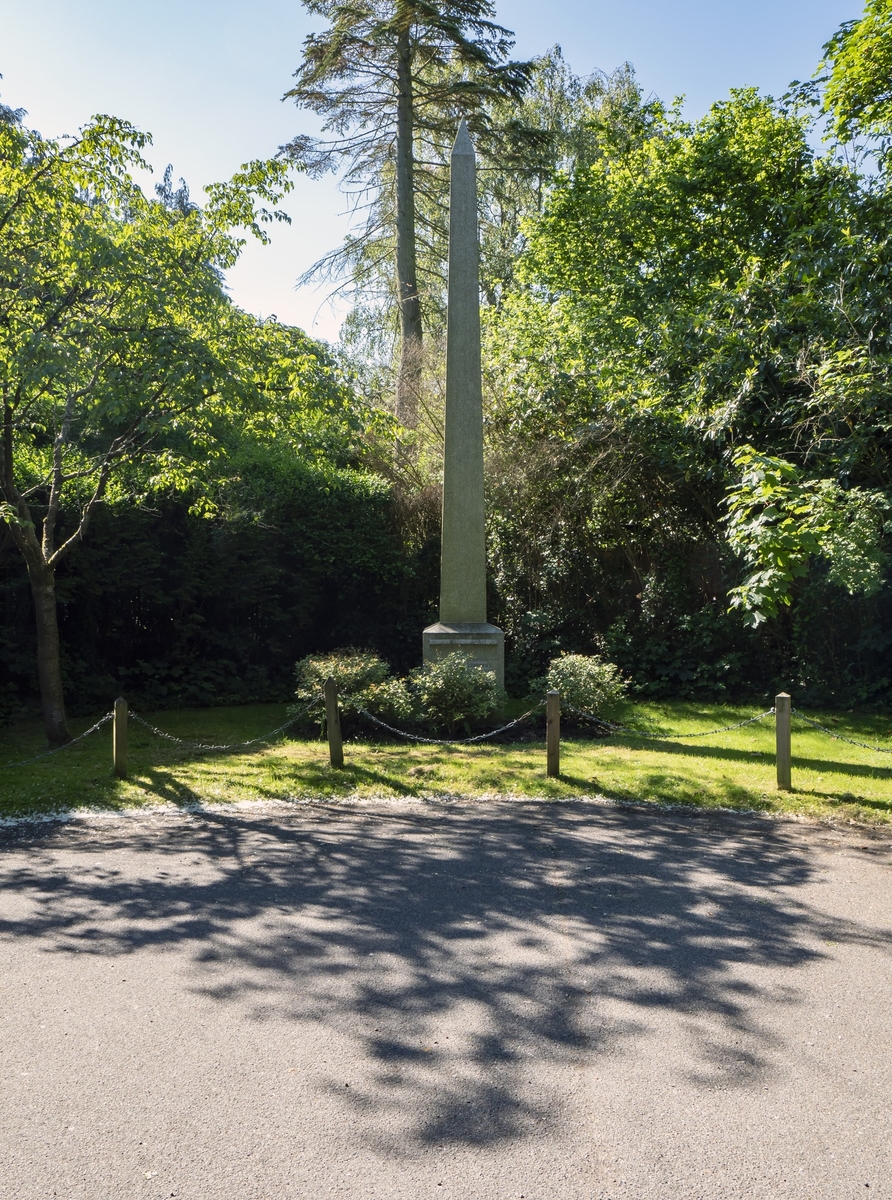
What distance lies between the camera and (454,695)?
38.5 ft

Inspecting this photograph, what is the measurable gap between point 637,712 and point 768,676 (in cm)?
243

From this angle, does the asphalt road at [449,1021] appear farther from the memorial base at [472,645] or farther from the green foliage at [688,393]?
the green foliage at [688,393]

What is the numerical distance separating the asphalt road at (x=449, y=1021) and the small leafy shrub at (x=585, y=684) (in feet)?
15.5

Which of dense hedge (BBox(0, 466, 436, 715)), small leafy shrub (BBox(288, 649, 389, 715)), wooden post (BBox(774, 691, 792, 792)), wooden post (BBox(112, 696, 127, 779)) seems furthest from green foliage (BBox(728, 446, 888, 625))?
dense hedge (BBox(0, 466, 436, 715))

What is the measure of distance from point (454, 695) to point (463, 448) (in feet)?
11.8

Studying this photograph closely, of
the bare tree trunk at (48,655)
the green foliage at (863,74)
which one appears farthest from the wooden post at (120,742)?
the green foliage at (863,74)

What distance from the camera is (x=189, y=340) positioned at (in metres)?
9.41

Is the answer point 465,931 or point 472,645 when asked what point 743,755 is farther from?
point 465,931

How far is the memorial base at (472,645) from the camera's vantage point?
13.0 meters

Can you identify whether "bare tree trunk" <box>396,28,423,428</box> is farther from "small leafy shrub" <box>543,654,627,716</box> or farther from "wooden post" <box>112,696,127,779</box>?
"wooden post" <box>112,696,127,779</box>

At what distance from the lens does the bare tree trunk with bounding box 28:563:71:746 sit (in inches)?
430

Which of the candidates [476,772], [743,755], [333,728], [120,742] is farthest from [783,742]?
[120,742]

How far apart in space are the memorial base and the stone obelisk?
14 millimetres

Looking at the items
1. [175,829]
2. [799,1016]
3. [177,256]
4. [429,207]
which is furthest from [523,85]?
[799,1016]
